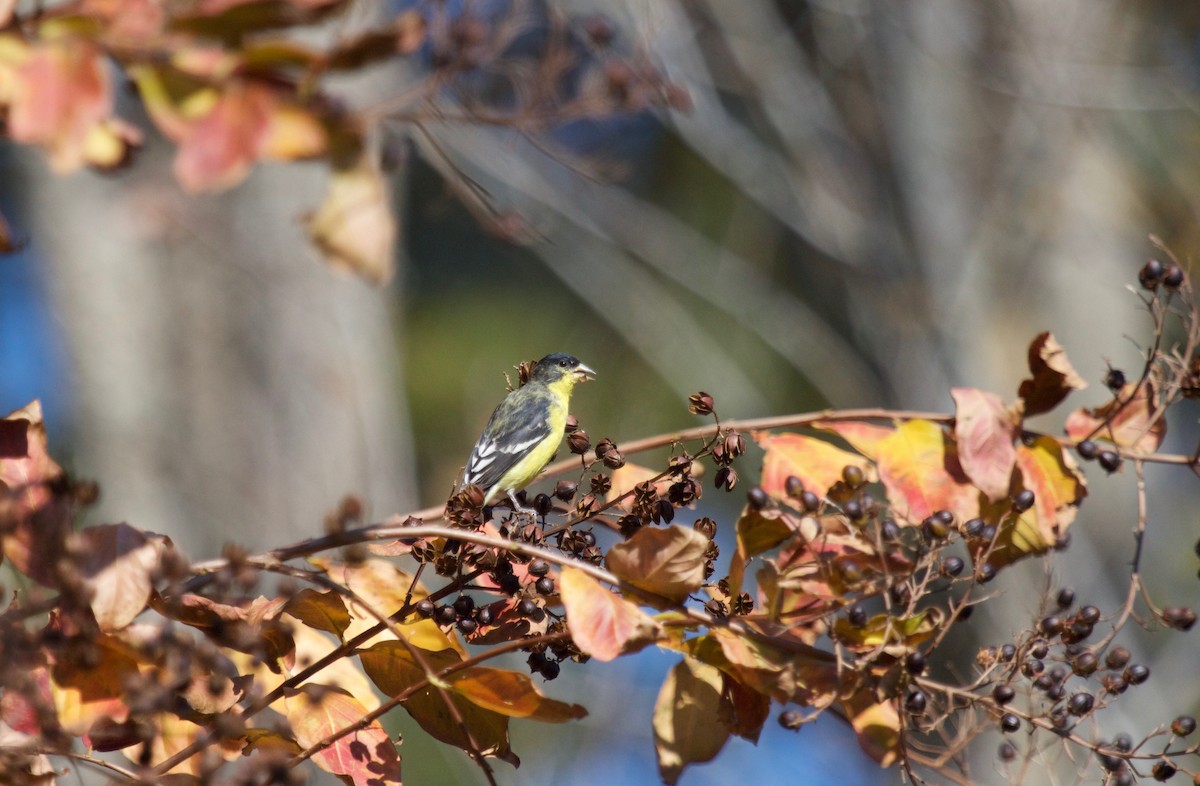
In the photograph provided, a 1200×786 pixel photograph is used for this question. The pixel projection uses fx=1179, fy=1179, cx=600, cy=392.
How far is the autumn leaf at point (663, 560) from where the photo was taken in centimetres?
192

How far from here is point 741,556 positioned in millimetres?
2105

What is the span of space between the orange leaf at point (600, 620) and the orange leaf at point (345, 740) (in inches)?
20.2

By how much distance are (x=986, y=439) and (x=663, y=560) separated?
94 cm

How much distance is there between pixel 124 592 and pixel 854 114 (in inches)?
343

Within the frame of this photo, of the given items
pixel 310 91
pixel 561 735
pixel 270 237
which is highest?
pixel 310 91

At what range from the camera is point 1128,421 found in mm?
2725

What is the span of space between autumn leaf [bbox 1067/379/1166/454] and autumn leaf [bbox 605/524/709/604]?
118cm

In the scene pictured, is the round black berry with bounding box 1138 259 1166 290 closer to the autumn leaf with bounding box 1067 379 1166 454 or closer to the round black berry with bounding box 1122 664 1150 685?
the autumn leaf with bounding box 1067 379 1166 454

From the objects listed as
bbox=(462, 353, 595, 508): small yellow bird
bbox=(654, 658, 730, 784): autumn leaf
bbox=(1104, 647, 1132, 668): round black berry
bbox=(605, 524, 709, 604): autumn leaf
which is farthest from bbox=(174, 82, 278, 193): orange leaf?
bbox=(462, 353, 595, 508): small yellow bird

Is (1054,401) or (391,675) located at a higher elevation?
(1054,401)

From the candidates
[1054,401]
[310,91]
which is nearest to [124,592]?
[310,91]

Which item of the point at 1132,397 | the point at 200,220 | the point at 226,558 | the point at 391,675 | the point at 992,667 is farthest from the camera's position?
the point at 200,220

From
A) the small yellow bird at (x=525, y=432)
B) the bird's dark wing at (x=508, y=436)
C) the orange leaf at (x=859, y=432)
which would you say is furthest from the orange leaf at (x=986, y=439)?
the bird's dark wing at (x=508, y=436)

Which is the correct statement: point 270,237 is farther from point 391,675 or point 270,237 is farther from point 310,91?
point 310,91
